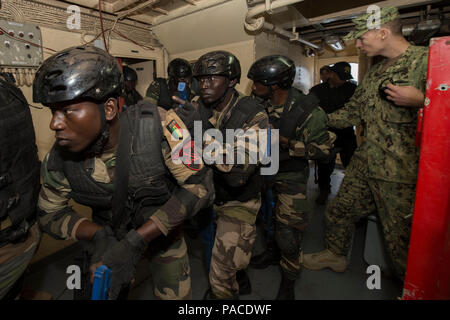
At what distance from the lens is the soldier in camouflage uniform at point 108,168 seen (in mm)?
1016

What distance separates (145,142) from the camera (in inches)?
46.9

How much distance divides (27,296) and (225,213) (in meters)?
1.93

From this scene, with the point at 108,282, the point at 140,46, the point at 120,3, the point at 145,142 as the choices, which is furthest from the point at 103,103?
the point at 140,46

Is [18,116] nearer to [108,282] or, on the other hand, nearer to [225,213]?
[108,282]

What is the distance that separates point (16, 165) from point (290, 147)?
1943 mm

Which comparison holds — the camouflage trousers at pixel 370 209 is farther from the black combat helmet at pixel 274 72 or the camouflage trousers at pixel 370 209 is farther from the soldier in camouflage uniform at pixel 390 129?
the black combat helmet at pixel 274 72

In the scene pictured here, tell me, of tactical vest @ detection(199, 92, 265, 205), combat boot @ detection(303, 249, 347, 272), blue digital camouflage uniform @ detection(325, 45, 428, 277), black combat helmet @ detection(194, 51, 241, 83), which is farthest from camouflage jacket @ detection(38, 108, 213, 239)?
combat boot @ detection(303, 249, 347, 272)

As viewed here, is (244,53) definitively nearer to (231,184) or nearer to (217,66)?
(217,66)

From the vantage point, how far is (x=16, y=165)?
1319 mm

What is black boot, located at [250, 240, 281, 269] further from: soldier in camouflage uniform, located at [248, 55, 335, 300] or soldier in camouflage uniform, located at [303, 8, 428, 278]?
soldier in camouflage uniform, located at [303, 8, 428, 278]

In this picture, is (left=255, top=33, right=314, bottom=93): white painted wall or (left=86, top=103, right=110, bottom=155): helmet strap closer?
(left=86, top=103, right=110, bottom=155): helmet strap

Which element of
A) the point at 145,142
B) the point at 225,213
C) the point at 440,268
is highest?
the point at 145,142

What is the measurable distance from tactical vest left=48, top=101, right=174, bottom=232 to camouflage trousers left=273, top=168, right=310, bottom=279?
3.98 ft

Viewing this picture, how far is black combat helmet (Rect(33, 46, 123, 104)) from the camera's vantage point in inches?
38.7
